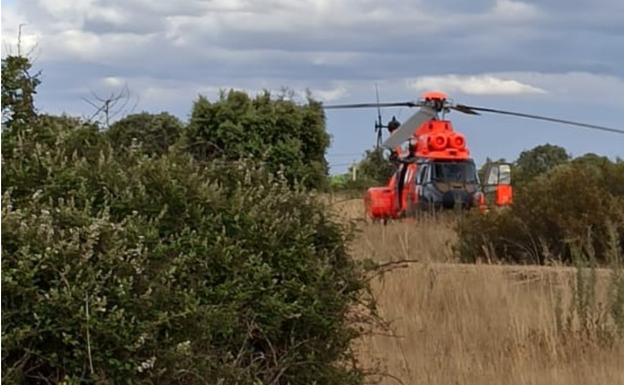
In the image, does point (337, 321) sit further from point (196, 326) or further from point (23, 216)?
point (23, 216)

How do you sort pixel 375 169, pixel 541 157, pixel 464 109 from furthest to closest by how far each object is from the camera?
1. pixel 541 157
2. pixel 375 169
3. pixel 464 109

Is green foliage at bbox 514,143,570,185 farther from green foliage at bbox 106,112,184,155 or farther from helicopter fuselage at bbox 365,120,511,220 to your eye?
green foliage at bbox 106,112,184,155

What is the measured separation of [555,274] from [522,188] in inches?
221

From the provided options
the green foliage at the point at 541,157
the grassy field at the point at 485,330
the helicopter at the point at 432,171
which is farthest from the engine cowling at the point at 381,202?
the green foliage at the point at 541,157

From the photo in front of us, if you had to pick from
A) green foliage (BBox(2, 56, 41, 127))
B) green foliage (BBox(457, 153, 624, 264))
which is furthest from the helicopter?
green foliage (BBox(2, 56, 41, 127))

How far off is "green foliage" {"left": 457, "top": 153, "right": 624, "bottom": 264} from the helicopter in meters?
5.57

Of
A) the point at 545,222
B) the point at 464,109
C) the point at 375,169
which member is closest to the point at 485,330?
the point at 545,222

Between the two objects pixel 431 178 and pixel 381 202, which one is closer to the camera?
pixel 431 178

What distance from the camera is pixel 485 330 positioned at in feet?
28.8

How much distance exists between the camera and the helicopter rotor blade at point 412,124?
892 inches

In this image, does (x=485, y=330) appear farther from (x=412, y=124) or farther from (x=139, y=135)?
(x=412, y=124)

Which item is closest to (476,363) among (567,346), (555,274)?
(567,346)

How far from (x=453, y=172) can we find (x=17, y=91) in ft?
55.6

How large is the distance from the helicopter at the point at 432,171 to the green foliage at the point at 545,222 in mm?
5570
